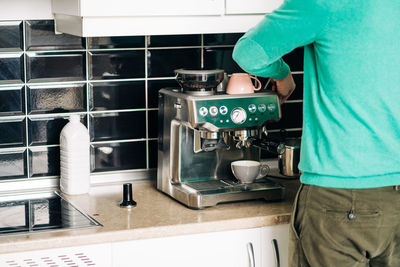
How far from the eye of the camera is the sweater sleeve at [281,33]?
1.80 metres

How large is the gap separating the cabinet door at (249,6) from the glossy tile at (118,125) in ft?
1.88

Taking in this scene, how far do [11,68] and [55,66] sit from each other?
0.51 feet

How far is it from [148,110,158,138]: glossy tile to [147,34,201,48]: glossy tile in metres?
0.26

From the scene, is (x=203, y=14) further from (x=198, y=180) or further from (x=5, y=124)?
(x=5, y=124)

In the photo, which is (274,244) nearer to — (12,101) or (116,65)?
(116,65)

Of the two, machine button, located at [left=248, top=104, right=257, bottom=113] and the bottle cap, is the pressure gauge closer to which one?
machine button, located at [left=248, top=104, right=257, bottom=113]

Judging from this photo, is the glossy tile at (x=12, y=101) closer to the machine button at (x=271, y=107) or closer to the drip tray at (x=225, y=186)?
the drip tray at (x=225, y=186)

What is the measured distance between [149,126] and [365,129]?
1032 millimetres

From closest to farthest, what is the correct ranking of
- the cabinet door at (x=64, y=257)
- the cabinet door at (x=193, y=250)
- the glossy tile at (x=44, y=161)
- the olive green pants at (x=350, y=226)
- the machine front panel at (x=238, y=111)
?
1. the olive green pants at (x=350, y=226)
2. the cabinet door at (x=64, y=257)
3. the cabinet door at (x=193, y=250)
4. the machine front panel at (x=238, y=111)
5. the glossy tile at (x=44, y=161)

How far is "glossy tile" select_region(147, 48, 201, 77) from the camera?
266 centimetres

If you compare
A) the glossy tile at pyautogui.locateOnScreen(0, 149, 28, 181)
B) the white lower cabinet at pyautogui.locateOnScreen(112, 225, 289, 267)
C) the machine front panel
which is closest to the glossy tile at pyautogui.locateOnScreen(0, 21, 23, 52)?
the glossy tile at pyautogui.locateOnScreen(0, 149, 28, 181)

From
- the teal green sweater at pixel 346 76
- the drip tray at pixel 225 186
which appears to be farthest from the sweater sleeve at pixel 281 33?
the drip tray at pixel 225 186

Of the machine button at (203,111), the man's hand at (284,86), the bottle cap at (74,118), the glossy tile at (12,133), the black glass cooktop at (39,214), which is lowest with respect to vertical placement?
the black glass cooktop at (39,214)

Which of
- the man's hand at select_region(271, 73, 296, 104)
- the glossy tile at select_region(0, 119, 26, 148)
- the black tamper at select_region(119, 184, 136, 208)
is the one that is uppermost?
the man's hand at select_region(271, 73, 296, 104)
